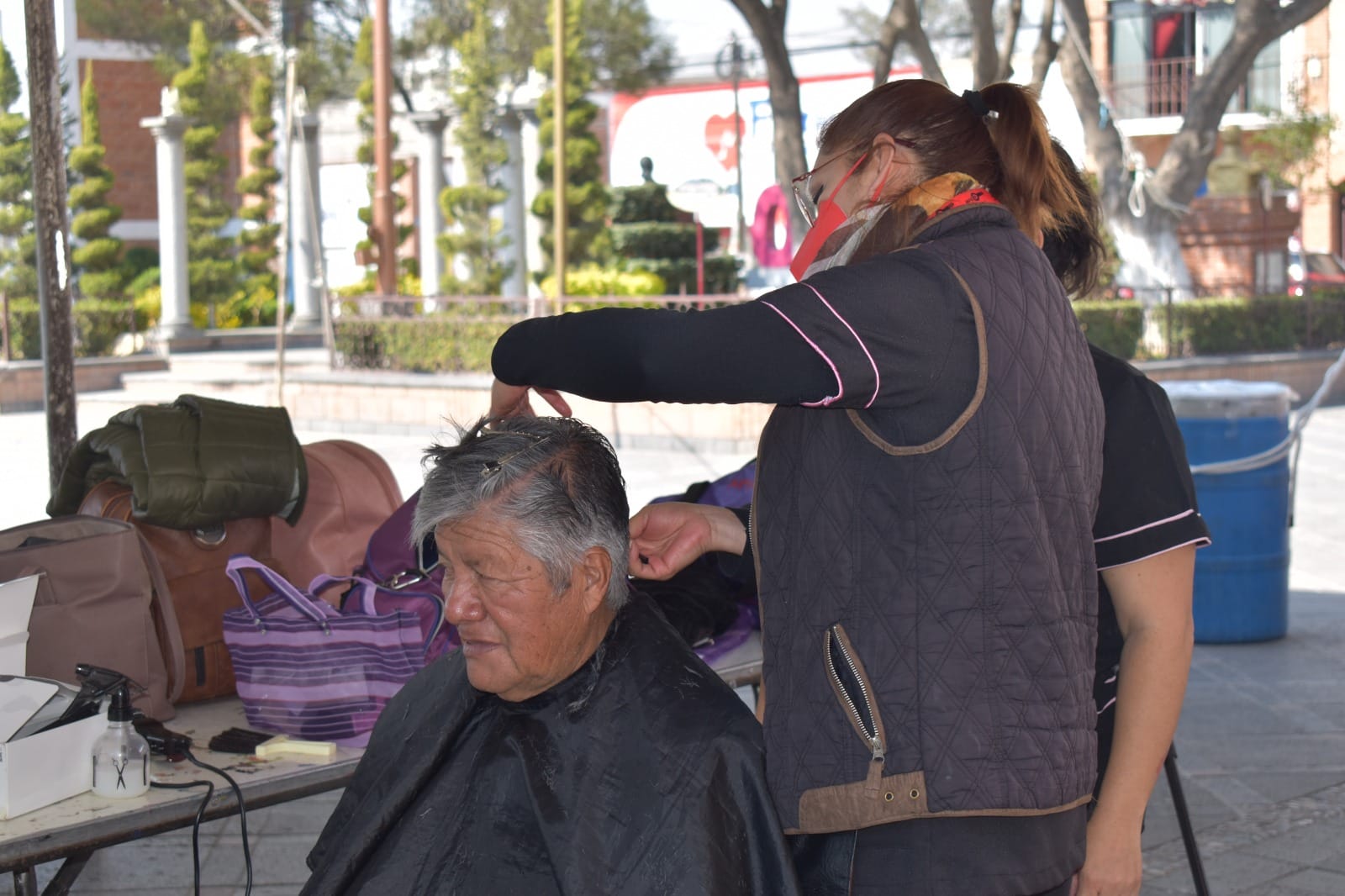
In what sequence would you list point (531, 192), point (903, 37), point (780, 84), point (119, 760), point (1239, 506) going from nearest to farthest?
point (119, 760) → point (1239, 506) → point (780, 84) → point (903, 37) → point (531, 192)

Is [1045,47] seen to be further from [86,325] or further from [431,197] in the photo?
[86,325]

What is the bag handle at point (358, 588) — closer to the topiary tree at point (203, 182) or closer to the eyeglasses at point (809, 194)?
the eyeglasses at point (809, 194)

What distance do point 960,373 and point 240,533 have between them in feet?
6.33

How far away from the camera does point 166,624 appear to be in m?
2.63

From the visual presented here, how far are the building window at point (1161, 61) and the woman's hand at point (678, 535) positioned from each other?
3211 centimetres

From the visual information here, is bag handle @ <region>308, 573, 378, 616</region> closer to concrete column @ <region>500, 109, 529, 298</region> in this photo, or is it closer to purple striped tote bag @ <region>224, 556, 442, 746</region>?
purple striped tote bag @ <region>224, 556, 442, 746</region>

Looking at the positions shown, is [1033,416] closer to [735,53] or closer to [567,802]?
[567,802]

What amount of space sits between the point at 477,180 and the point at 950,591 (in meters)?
22.0

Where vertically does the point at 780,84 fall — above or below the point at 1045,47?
below

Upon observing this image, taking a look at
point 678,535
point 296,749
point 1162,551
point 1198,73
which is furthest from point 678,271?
point 1162,551

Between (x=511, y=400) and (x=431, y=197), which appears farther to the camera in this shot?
(x=431, y=197)

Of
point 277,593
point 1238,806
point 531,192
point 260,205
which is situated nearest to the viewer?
point 277,593

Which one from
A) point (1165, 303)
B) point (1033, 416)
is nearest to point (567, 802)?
point (1033, 416)

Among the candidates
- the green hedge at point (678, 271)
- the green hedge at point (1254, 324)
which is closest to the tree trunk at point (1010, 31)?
the green hedge at point (1254, 324)
